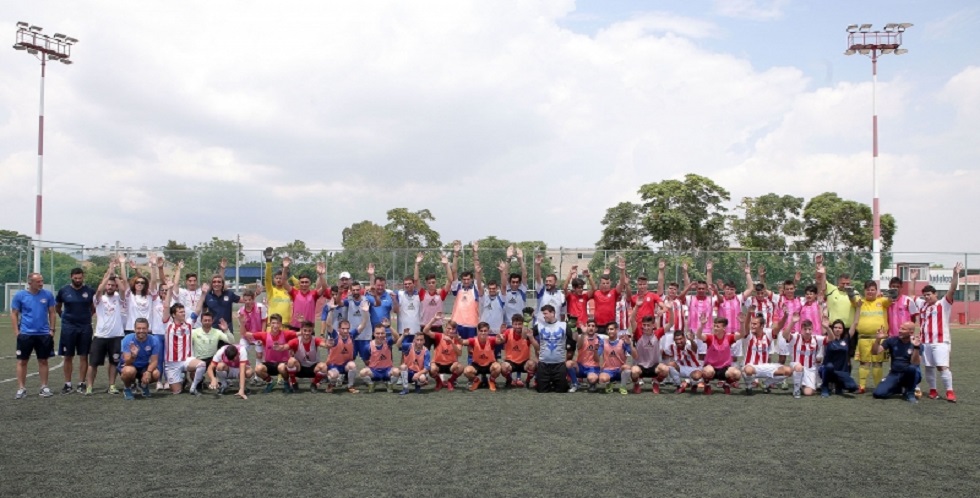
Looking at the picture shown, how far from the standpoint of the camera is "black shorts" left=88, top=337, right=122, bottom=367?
30.8 feet

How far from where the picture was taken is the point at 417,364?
9.80 m

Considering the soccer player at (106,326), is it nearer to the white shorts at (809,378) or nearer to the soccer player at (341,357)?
the soccer player at (341,357)

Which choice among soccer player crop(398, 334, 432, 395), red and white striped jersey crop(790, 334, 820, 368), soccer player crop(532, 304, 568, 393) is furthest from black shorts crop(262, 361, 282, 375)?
red and white striped jersey crop(790, 334, 820, 368)

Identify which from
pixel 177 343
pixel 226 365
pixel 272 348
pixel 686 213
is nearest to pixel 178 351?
pixel 177 343

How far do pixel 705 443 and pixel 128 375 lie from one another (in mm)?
6850

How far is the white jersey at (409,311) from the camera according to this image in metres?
10.6

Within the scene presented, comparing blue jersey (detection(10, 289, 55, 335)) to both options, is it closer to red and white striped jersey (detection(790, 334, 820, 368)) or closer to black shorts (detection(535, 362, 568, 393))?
black shorts (detection(535, 362, 568, 393))

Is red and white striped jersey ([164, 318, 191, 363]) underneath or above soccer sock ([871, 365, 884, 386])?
above

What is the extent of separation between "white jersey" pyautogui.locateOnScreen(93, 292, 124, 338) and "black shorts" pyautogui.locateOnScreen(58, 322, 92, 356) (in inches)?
6.0

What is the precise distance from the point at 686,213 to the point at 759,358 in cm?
2796

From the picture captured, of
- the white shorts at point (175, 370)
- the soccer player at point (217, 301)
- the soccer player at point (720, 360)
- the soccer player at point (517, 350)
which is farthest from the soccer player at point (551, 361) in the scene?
the white shorts at point (175, 370)

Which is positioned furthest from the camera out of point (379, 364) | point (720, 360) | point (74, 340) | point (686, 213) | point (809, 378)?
point (686, 213)

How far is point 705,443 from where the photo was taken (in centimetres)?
647

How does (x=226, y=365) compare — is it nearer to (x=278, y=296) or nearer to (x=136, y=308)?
(x=278, y=296)
